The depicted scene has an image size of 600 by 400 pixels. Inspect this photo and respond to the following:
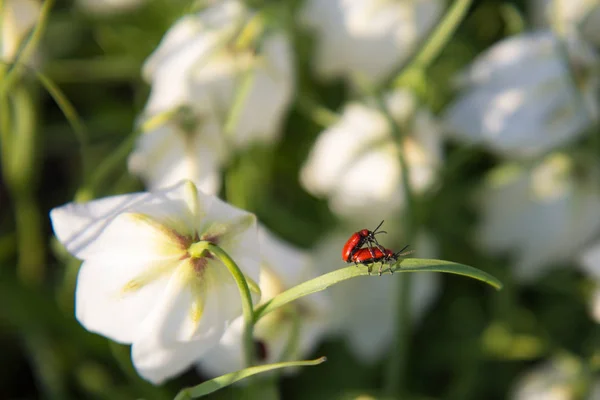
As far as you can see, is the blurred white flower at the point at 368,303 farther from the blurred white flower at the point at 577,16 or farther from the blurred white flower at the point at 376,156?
the blurred white flower at the point at 577,16

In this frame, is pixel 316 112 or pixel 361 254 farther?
pixel 316 112

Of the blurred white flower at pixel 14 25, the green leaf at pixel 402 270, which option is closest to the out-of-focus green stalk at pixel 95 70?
the blurred white flower at pixel 14 25

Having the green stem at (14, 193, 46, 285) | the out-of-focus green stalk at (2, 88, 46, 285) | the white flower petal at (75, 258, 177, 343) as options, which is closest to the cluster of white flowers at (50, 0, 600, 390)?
the white flower petal at (75, 258, 177, 343)

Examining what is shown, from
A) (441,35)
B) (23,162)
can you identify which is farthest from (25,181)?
(441,35)

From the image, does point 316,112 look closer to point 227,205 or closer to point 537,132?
point 537,132

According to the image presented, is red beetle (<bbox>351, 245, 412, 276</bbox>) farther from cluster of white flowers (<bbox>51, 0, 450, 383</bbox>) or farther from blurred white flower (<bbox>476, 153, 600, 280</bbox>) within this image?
blurred white flower (<bbox>476, 153, 600, 280</bbox>)

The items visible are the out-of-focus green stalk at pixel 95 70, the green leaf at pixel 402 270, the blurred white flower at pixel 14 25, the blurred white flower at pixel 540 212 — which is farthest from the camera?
the out-of-focus green stalk at pixel 95 70
